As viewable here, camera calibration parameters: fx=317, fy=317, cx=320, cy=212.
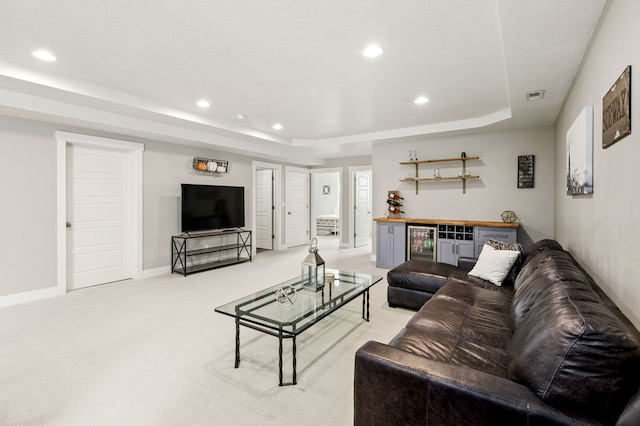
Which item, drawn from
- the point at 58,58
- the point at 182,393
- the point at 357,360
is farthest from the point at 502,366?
the point at 58,58

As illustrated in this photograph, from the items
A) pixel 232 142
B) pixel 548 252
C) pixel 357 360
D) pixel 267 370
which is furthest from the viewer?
pixel 232 142

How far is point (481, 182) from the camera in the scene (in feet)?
16.7

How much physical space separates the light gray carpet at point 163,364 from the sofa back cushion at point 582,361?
1.08 metres

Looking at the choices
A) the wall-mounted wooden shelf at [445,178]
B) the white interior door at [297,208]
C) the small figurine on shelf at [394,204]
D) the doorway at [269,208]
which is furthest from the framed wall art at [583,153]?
the white interior door at [297,208]

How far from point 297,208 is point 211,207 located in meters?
2.79

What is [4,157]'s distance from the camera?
3.55 metres

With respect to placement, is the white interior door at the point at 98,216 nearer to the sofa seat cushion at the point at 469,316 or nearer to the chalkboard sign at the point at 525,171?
the sofa seat cushion at the point at 469,316

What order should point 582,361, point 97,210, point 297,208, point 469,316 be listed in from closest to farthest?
1. point 582,361
2. point 469,316
3. point 97,210
4. point 297,208

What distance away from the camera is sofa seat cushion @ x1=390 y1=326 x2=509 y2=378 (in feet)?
5.24

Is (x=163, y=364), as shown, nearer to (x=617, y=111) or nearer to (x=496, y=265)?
(x=496, y=265)

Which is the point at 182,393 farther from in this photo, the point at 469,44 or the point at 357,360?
the point at 469,44

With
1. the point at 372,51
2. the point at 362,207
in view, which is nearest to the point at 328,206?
the point at 362,207

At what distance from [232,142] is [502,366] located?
16.7 ft

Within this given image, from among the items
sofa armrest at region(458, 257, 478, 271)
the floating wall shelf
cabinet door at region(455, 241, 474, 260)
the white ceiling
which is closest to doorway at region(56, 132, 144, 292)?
the white ceiling
